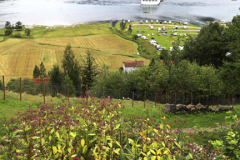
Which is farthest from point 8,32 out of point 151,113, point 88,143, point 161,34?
point 88,143

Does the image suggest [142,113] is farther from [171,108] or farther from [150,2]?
[150,2]

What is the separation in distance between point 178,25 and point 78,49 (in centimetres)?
7193

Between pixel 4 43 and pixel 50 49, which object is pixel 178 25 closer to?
pixel 50 49

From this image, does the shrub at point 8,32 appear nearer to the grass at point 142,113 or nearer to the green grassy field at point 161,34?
the green grassy field at point 161,34

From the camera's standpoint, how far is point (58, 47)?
8306 centimetres

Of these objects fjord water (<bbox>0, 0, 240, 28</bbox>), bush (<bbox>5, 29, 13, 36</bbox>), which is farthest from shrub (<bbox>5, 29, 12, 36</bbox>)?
fjord water (<bbox>0, 0, 240, 28</bbox>)

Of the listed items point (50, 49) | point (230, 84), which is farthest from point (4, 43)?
point (230, 84)

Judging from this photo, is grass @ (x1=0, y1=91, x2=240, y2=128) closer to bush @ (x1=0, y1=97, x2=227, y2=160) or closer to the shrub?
bush @ (x1=0, y1=97, x2=227, y2=160)

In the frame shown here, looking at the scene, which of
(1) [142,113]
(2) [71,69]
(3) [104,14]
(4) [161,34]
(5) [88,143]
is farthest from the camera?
(3) [104,14]

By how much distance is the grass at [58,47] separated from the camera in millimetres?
64000

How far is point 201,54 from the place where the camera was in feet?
151

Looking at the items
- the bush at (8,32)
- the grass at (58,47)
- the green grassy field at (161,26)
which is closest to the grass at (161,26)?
the green grassy field at (161,26)

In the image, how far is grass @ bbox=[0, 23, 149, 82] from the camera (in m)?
64.0

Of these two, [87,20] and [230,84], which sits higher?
[87,20]
